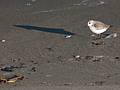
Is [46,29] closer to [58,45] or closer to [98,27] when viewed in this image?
[98,27]

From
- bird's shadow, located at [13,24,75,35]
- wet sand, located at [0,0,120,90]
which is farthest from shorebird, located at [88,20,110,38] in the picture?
bird's shadow, located at [13,24,75,35]

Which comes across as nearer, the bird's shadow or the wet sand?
the wet sand

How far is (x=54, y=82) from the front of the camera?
8852 millimetres

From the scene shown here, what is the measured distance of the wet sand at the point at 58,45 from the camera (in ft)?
30.0

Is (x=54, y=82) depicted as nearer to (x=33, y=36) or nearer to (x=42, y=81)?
(x=42, y=81)

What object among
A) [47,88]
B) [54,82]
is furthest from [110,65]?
[47,88]

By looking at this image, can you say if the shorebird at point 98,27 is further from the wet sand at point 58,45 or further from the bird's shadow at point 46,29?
the bird's shadow at point 46,29

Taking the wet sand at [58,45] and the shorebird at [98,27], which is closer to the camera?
the wet sand at [58,45]

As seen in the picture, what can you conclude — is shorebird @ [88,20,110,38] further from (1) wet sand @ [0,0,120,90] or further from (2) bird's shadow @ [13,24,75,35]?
(2) bird's shadow @ [13,24,75,35]

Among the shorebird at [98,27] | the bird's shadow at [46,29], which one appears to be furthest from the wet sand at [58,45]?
the shorebird at [98,27]

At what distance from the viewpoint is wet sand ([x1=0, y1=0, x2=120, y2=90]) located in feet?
30.0

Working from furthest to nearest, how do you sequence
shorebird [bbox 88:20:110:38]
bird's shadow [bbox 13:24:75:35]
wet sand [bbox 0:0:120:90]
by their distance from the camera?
bird's shadow [bbox 13:24:75:35], shorebird [bbox 88:20:110:38], wet sand [bbox 0:0:120:90]

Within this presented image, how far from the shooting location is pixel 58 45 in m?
12.6

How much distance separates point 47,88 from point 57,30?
640cm
